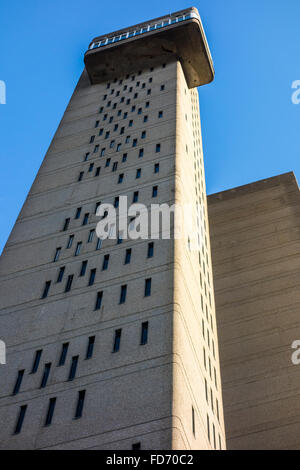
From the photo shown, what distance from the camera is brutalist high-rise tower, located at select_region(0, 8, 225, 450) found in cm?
1936

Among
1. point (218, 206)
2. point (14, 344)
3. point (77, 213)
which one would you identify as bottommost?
point (14, 344)

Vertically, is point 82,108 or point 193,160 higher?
point 82,108

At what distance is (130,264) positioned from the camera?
2505 cm

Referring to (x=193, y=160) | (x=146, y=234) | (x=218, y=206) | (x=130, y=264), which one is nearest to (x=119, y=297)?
(x=130, y=264)

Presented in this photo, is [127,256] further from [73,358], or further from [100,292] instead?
[73,358]

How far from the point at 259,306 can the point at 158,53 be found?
883 inches

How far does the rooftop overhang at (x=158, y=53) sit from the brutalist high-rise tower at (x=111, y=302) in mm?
5198

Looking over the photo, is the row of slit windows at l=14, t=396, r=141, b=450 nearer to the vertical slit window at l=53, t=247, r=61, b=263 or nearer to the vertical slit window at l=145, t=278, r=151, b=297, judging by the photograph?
the vertical slit window at l=145, t=278, r=151, b=297

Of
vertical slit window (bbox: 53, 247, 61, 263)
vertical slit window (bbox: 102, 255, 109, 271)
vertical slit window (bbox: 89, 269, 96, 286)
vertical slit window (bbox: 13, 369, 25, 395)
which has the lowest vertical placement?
vertical slit window (bbox: 13, 369, 25, 395)

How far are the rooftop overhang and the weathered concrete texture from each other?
10680mm

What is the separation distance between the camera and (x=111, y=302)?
23531 millimetres

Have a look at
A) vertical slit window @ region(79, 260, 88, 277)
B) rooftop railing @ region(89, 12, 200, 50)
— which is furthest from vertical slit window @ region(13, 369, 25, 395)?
rooftop railing @ region(89, 12, 200, 50)

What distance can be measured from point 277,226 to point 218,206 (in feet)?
20.5

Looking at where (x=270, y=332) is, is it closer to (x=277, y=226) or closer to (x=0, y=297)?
(x=277, y=226)
